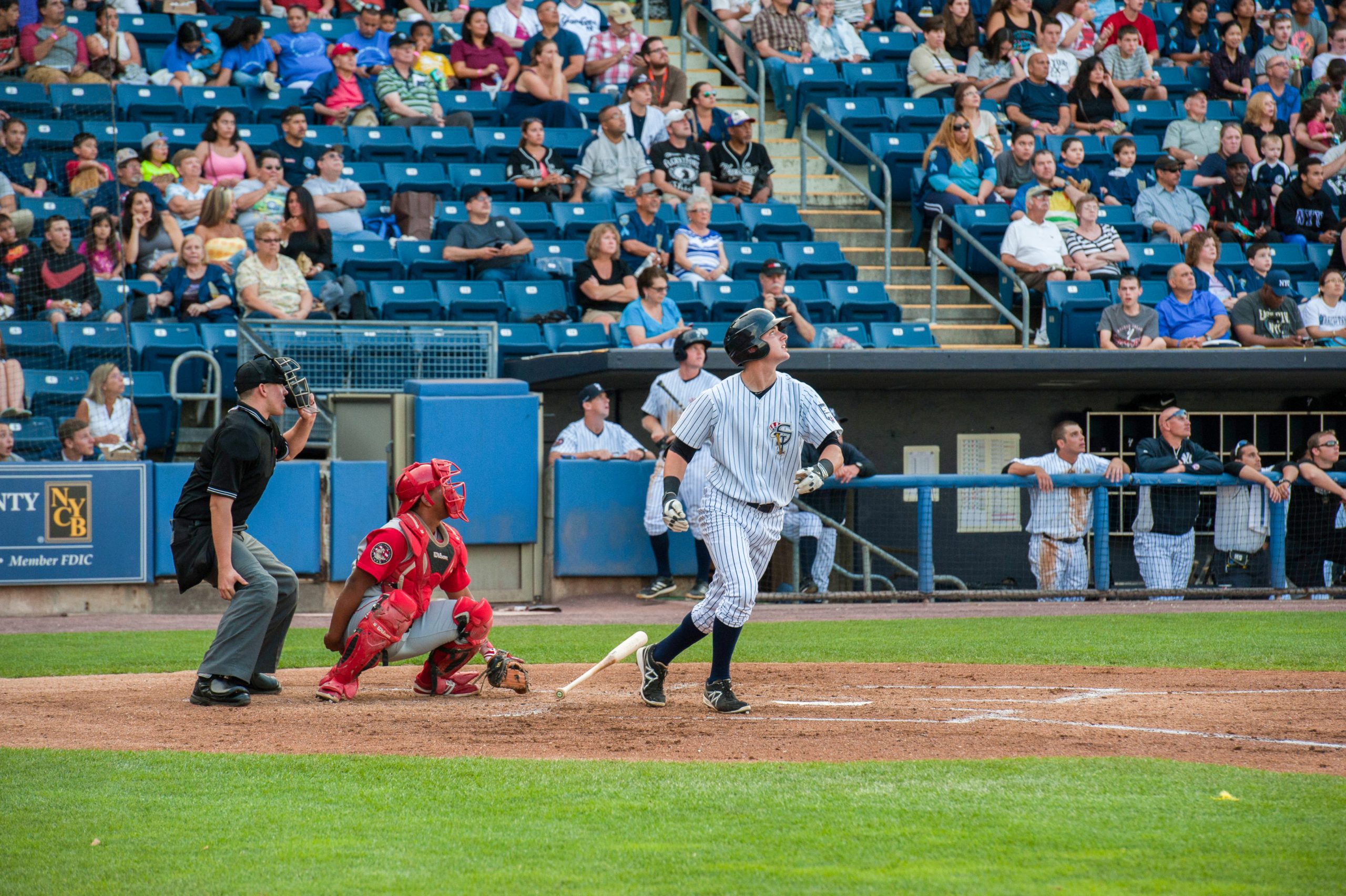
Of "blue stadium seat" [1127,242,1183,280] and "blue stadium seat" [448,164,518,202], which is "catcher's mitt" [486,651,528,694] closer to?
"blue stadium seat" [448,164,518,202]

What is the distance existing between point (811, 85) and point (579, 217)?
441 centimetres

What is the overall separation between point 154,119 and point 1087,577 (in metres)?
10.6

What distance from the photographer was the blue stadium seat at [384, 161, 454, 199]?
15094mm

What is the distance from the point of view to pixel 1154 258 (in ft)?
51.4

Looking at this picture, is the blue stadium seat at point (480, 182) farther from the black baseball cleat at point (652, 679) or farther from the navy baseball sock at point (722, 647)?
the navy baseball sock at point (722, 647)

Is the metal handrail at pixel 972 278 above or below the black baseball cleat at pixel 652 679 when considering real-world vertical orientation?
above

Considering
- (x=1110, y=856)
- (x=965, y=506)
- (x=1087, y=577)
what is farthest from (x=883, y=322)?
(x=1110, y=856)

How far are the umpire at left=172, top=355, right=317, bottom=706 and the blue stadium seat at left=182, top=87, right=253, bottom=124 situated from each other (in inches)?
373

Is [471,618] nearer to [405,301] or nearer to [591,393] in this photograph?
[591,393]

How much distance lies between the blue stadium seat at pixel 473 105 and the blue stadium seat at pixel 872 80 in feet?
15.0

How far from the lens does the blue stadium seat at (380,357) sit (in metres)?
12.7

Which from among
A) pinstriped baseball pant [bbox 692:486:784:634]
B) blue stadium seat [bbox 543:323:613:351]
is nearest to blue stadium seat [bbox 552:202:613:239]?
blue stadium seat [bbox 543:323:613:351]

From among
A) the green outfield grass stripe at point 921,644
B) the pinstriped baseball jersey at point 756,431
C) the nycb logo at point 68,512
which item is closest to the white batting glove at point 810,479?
the pinstriped baseball jersey at point 756,431

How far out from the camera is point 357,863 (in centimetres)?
391
